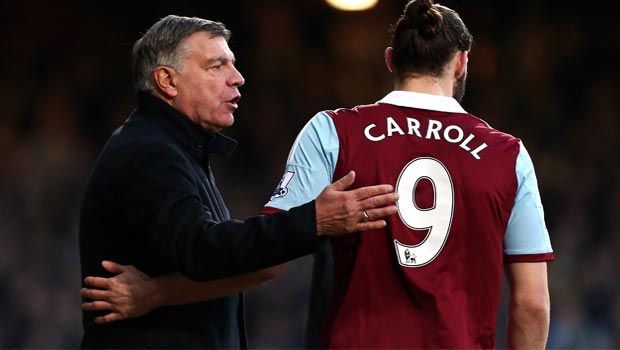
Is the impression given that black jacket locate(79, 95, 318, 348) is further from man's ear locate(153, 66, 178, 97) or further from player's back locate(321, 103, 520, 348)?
player's back locate(321, 103, 520, 348)

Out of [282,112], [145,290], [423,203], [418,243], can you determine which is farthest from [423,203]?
[282,112]

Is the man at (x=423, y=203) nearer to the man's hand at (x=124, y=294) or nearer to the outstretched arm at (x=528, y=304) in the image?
the outstretched arm at (x=528, y=304)

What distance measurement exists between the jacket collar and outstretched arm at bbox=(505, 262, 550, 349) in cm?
97

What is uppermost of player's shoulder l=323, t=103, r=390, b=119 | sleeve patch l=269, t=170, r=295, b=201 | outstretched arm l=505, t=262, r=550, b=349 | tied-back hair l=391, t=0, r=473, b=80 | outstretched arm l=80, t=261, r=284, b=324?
tied-back hair l=391, t=0, r=473, b=80

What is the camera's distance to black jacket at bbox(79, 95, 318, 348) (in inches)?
103

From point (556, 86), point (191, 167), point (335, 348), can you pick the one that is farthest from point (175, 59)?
point (556, 86)

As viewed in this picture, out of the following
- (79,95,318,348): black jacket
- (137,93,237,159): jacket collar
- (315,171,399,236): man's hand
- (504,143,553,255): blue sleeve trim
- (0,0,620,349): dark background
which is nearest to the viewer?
(315,171,399,236): man's hand

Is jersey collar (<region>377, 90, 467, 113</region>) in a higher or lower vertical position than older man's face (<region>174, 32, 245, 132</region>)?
lower

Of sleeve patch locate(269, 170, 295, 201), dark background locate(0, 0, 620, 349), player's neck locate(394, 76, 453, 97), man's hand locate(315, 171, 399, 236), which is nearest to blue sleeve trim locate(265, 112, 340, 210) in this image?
sleeve patch locate(269, 170, 295, 201)

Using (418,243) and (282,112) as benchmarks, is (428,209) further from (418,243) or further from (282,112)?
(282,112)

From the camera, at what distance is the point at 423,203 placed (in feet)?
8.68

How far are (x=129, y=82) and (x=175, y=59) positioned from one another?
4970 millimetres

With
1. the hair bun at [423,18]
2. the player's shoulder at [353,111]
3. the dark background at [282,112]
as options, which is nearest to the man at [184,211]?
the player's shoulder at [353,111]

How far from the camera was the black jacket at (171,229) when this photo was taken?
103 inches
